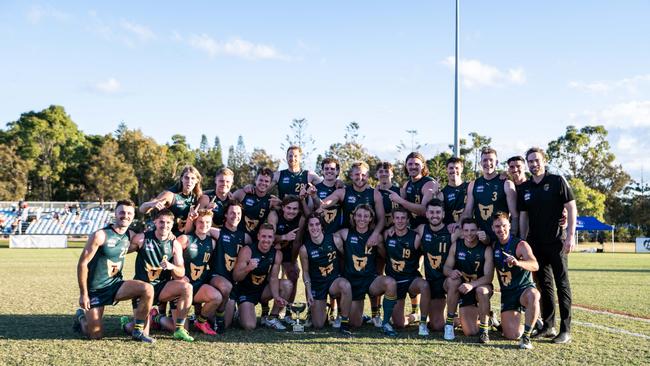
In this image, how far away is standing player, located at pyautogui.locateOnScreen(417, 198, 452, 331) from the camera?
22.1 ft

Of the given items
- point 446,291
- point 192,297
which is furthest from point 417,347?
point 192,297

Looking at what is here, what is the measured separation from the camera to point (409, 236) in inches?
272

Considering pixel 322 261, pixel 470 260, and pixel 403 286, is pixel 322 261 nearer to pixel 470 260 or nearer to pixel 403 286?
pixel 403 286

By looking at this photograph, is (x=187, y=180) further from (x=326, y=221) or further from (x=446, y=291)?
(x=446, y=291)

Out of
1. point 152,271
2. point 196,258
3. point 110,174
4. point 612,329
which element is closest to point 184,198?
point 196,258

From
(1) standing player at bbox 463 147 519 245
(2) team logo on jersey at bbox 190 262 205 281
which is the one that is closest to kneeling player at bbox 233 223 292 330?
(2) team logo on jersey at bbox 190 262 205 281

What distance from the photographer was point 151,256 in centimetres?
627

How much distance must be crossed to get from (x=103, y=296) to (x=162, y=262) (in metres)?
0.71

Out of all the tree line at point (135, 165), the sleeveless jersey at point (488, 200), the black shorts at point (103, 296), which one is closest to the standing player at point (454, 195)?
the sleeveless jersey at point (488, 200)

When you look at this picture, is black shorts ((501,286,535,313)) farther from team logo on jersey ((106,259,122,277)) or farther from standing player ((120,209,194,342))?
team logo on jersey ((106,259,122,277))

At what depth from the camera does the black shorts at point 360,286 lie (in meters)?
6.92

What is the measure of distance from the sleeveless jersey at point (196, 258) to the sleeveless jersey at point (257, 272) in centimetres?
56

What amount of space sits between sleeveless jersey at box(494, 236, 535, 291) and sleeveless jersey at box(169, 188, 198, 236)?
378 centimetres

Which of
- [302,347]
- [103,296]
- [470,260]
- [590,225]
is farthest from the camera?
[590,225]
